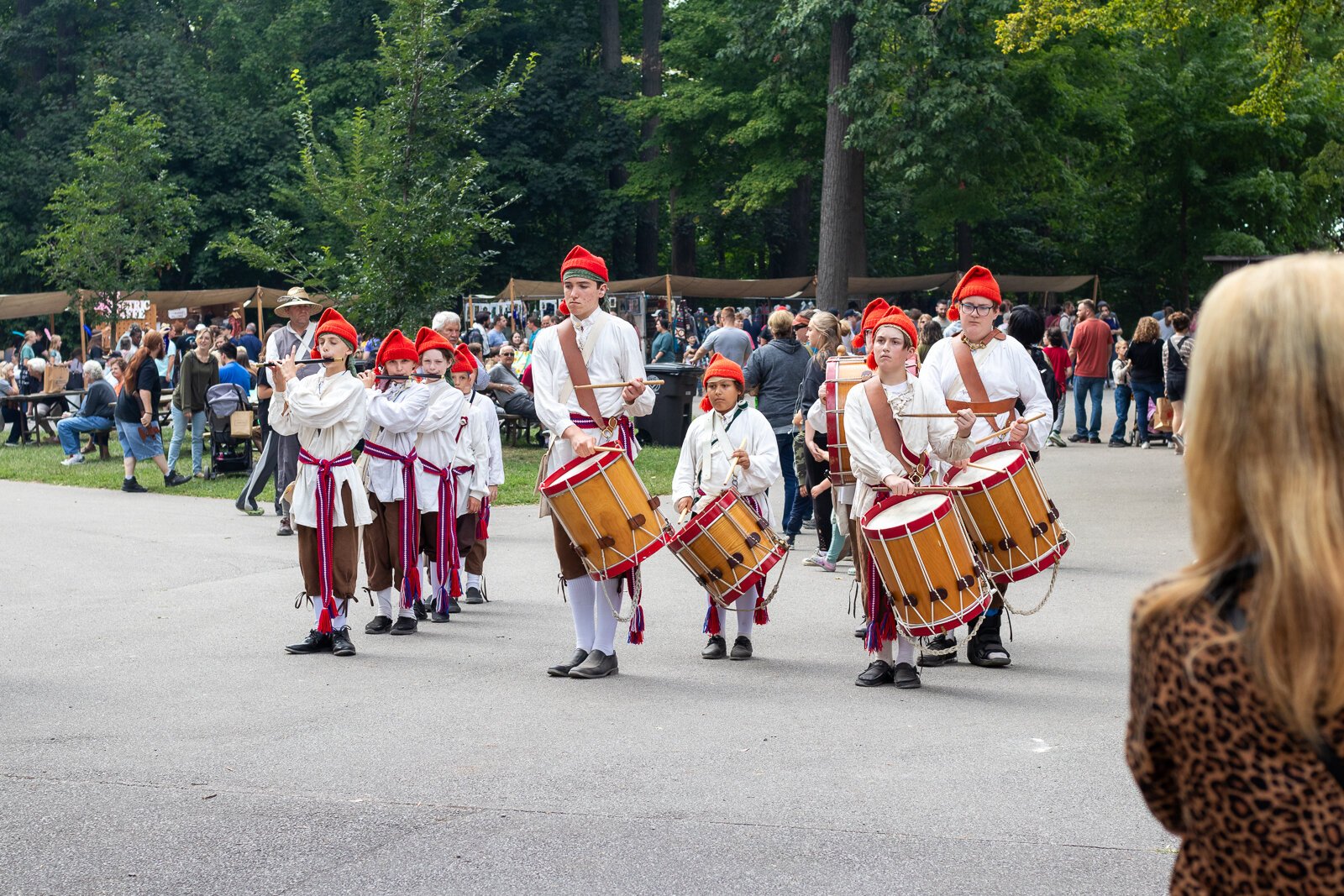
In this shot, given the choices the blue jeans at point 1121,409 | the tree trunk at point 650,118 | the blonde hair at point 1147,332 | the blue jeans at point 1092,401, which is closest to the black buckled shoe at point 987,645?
the blonde hair at point 1147,332

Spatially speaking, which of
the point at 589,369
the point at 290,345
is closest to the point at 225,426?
the point at 290,345

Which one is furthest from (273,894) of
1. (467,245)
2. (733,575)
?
(467,245)

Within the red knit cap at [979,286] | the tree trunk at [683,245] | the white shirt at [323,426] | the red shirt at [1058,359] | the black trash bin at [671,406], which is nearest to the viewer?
the red knit cap at [979,286]

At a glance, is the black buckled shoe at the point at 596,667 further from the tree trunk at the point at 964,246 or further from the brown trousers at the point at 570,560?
the tree trunk at the point at 964,246

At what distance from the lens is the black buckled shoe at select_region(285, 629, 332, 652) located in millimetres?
8922

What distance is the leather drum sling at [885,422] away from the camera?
7887 millimetres

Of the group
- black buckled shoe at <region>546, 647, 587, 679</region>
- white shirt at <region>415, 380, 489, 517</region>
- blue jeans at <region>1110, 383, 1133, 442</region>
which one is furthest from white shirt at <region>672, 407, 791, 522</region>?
blue jeans at <region>1110, 383, 1133, 442</region>

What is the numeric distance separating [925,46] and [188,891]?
2867 cm

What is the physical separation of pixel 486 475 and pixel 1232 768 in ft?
28.5

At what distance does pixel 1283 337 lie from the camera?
2.04 metres

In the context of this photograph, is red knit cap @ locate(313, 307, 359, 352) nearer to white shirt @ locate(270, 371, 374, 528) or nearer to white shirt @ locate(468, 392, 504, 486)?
white shirt @ locate(270, 371, 374, 528)

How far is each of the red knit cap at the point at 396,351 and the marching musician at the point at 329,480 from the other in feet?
1.82

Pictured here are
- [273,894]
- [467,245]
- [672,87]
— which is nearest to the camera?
[273,894]

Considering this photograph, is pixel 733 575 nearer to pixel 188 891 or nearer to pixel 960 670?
pixel 960 670
